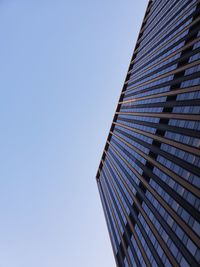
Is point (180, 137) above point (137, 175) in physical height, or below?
above

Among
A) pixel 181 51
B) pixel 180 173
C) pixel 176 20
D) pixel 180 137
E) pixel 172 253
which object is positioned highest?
pixel 176 20

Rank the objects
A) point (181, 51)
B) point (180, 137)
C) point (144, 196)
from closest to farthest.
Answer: point (180, 137), point (144, 196), point (181, 51)

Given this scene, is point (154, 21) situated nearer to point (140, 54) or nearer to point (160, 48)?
point (140, 54)

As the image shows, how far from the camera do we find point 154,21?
107875mm

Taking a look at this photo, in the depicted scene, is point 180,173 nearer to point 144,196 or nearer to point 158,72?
point 144,196

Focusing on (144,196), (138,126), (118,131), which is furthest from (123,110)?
(144,196)

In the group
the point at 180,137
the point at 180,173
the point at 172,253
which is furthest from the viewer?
the point at 180,137

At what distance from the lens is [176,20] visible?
8175cm

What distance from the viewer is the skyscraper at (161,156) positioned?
44.2 meters

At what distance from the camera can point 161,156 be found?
59719 mm

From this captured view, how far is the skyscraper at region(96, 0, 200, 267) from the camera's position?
44.2 metres

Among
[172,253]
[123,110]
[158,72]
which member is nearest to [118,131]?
[123,110]

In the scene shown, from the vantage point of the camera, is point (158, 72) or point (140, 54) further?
point (140, 54)

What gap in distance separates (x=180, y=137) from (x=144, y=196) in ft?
44.1
